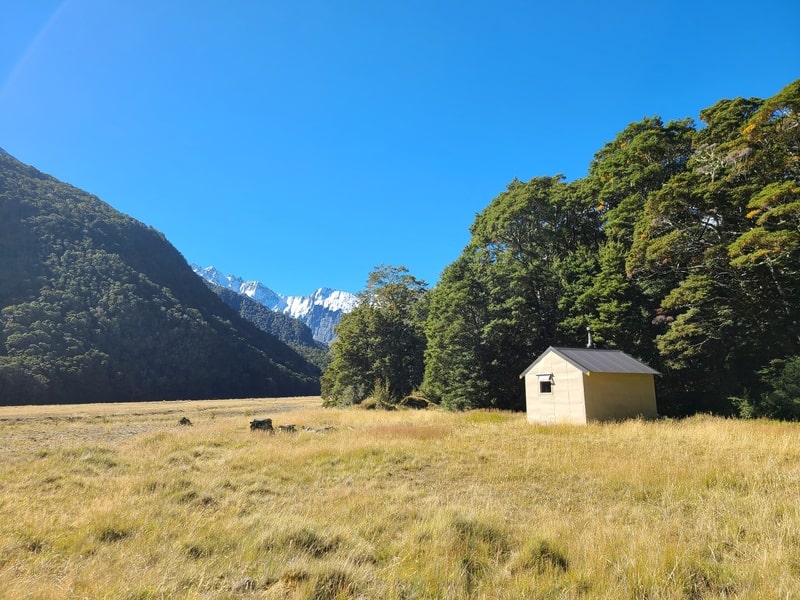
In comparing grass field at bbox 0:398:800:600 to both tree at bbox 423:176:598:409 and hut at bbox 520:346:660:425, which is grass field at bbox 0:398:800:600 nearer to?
hut at bbox 520:346:660:425

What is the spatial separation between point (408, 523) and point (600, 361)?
1761cm

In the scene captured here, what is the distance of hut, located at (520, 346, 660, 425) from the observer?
19.7 metres

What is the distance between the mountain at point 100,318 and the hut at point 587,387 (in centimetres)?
8151

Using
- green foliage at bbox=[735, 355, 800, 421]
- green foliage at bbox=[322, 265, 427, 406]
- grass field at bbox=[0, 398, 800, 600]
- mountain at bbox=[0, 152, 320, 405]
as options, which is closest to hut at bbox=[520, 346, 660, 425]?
green foliage at bbox=[735, 355, 800, 421]

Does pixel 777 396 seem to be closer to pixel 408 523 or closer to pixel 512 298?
pixel 512 298

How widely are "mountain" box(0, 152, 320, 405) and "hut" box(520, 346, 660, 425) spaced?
3209 inches

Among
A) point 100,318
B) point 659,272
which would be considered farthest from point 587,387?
point 100,318

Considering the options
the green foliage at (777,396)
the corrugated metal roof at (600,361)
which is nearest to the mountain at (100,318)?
the corrugated metal roof at (600,361)

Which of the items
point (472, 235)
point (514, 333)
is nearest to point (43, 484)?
point (514, 333)

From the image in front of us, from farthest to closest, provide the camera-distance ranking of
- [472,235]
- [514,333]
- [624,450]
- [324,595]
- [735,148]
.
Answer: [472,235]
[514,333]
[735,148]
[624,450]
[324,595]

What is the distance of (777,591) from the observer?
368 centimetres

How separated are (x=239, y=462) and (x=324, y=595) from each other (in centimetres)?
865

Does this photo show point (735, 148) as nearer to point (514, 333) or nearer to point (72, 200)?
point (514, 333)

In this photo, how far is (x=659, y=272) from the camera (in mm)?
22484
